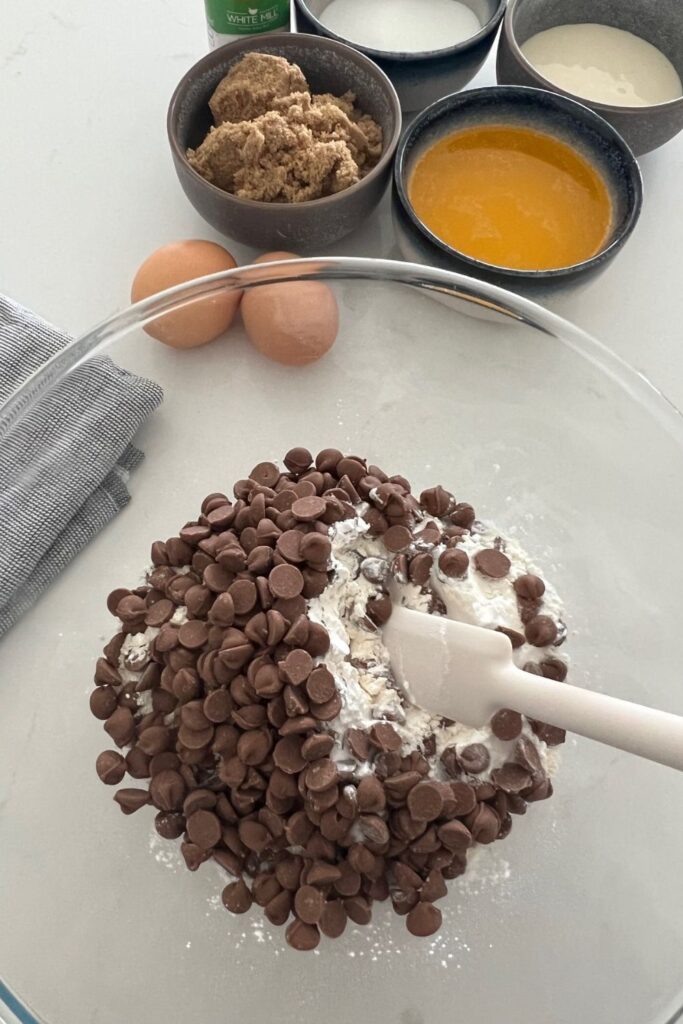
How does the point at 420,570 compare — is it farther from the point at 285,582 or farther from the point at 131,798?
the point at 131,798

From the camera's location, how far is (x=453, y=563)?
794mm

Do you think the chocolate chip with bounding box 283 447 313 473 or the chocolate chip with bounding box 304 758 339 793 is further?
the chocolate chip with bounding box 283 447 313 473

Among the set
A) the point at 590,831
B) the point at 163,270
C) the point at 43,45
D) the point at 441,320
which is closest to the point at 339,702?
the point at 590,831

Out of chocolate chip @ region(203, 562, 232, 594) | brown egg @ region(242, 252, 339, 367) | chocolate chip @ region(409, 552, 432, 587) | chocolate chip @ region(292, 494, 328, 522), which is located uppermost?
brown egg @ region(242, 252, 339, 367)

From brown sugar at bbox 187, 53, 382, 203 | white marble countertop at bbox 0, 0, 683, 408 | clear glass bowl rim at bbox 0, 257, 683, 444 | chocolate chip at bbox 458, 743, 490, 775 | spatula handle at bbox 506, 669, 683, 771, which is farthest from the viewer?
white marble countertop at bbox 0, 0, 683, 408

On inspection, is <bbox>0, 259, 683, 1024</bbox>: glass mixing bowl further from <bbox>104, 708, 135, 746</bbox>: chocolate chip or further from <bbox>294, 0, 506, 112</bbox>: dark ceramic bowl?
<bbox>294, 0, 506, 112</bbox>: dark ceramic bowl

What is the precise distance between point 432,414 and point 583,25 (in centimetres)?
67

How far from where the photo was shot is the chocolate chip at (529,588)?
820mm

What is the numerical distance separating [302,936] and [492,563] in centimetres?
37

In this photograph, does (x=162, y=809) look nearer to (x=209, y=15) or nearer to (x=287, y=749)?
(x=287, y=749)

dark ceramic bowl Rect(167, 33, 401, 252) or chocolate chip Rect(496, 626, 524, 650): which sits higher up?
dark ceramic bowl Rect(167, 33, 401, 252)

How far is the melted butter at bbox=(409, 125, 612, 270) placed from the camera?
3.42 ft

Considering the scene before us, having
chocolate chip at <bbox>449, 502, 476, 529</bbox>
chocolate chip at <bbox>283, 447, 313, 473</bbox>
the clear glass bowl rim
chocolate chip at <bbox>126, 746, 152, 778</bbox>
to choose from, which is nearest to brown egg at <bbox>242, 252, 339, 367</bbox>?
the clear glass bowl rim

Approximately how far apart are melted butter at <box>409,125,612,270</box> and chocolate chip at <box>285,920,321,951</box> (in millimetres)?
750
